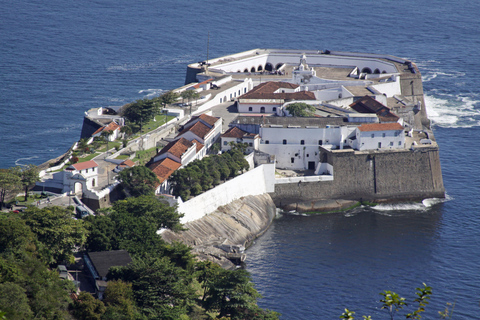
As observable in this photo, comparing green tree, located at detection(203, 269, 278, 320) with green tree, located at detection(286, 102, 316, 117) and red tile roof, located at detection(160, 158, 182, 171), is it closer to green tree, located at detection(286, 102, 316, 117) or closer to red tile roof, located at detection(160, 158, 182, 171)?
red tile roof, located at detection(160, 158, 182, 171)

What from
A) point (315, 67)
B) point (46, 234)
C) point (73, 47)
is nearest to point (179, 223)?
point (46, 234)

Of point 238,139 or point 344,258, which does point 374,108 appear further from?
point 344,258

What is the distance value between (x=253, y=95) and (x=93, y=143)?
2945 centimetres

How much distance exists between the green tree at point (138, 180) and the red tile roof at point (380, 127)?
31.2 meters

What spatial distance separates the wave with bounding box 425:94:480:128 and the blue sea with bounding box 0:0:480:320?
0.27 metres

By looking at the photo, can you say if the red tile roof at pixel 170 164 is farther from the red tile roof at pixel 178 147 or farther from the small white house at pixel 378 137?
the small white house at pixel 378 137

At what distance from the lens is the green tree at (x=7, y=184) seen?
222 ft

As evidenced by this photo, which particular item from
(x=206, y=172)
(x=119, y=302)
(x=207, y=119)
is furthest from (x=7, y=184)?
(x=207, y=119)

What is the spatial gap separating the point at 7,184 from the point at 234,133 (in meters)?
33.1

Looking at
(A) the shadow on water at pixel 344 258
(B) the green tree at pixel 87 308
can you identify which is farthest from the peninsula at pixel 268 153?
(B) the green tree at pixel 87 308

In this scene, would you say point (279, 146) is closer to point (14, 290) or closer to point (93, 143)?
point (93, 143)

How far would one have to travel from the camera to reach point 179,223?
7075 cm

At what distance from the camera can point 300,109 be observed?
97.2 m

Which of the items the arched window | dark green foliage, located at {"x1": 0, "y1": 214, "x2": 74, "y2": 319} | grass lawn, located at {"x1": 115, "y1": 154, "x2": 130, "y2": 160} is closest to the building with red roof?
grass lawn, located at {"x1": 115, "y1": 154, "x2": 130, "y2": 160}
